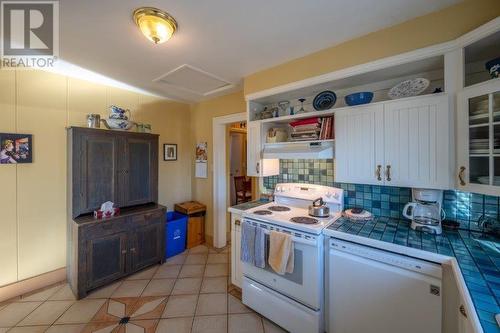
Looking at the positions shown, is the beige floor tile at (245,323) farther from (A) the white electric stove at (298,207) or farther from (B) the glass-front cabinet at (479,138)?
(B) the glass-front cabinet at (479,138)

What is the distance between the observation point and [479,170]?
134 centimetres

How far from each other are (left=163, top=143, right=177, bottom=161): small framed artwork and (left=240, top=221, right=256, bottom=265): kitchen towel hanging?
214cm

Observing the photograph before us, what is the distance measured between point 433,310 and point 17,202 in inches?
148

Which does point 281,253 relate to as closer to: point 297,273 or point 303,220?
point 297,273

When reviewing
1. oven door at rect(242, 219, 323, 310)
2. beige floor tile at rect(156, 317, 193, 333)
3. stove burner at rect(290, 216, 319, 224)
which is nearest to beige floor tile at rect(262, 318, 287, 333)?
oven door at rect(242, 219, 323, 310)

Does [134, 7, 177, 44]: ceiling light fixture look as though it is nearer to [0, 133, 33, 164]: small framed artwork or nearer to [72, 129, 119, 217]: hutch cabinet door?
[72, 129, 119, 217]: hutch cabinet door

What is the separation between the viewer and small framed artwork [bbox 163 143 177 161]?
352cm

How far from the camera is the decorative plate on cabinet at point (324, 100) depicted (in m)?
2.11

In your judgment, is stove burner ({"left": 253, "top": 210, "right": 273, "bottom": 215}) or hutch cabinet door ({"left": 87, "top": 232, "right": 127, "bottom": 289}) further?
hutch cabinet door ({"left": 87, "top": 232, "right": 127, "bottom": 289})

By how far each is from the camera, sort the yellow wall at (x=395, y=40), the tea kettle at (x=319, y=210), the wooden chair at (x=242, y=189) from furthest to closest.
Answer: the wooden chair at (x=242, y=189) → the tea kettle at (x=319, y=210) → the yellow wall at (x=395, y=40)

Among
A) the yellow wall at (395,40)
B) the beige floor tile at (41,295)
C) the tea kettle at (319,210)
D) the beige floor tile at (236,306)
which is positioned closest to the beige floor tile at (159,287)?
the beige floor tile at (236,306)

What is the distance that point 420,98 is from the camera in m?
1.53

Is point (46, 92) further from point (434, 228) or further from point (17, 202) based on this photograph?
point (434, 228)

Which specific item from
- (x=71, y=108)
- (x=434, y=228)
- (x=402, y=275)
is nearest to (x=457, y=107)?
(x=434, y=228)
